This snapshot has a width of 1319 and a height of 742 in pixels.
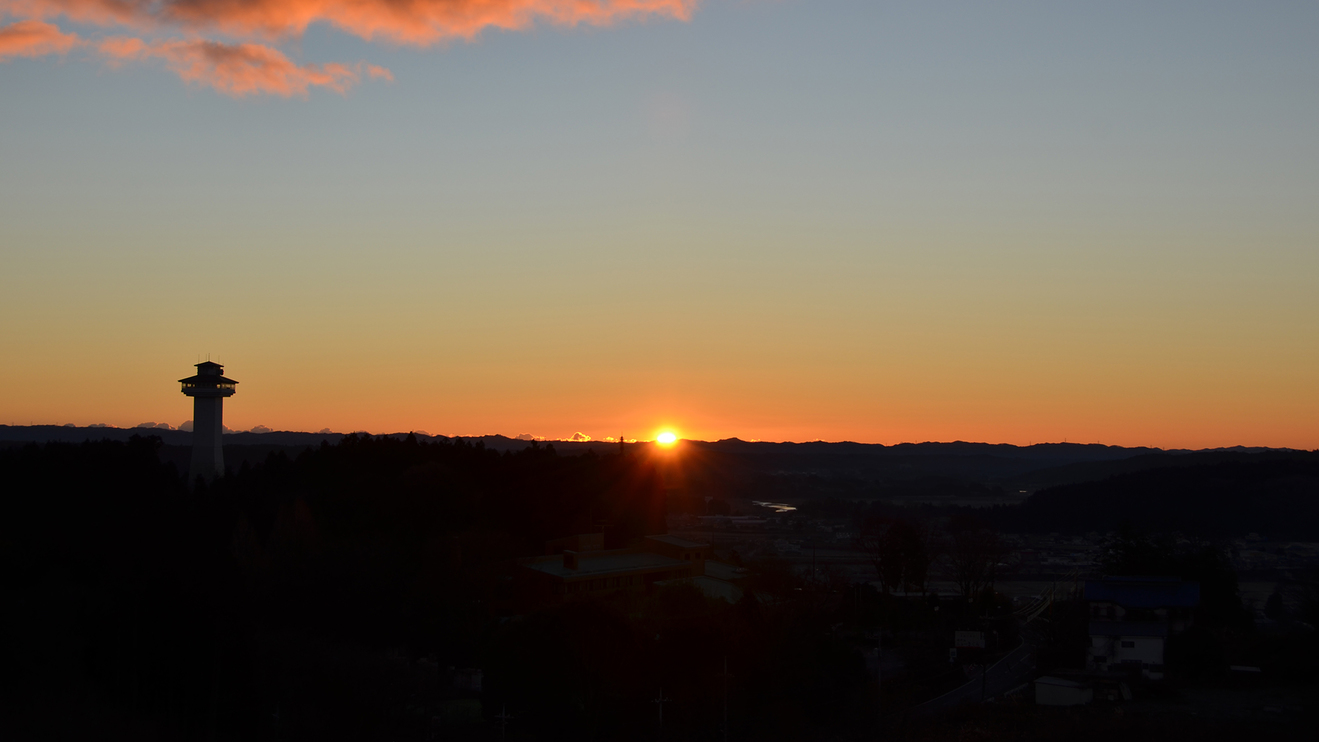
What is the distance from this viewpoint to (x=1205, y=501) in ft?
340

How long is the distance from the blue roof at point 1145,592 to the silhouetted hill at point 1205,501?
5425cm

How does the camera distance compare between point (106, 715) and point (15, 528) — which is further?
point (15, 528)

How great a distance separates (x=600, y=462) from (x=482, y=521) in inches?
459

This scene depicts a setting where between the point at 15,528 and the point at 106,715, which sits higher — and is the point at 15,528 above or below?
above

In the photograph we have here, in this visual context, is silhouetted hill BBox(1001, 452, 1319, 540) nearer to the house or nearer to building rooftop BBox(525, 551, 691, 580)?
building rooftop BBox(525, 551, 691, 580)

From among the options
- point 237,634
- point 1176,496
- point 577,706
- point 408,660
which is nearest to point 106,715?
point 237,634

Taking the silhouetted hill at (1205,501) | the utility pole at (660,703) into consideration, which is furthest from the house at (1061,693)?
the silhouetted hill at (1205,501)

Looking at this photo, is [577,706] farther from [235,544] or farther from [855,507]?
[855,507]

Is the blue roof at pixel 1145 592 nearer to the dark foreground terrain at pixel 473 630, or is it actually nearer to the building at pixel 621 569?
the dark foreground terrain at pixel 473 630

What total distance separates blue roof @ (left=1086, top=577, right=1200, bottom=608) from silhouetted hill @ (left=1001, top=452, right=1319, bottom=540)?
5425 cm

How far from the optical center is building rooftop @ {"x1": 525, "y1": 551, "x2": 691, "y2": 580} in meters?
37.8

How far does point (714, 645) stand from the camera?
27.5 meters

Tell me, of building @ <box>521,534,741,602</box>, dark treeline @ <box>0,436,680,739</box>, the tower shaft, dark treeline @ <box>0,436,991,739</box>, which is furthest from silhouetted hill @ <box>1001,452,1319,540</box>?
the tower shaft

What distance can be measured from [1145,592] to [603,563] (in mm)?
18198
